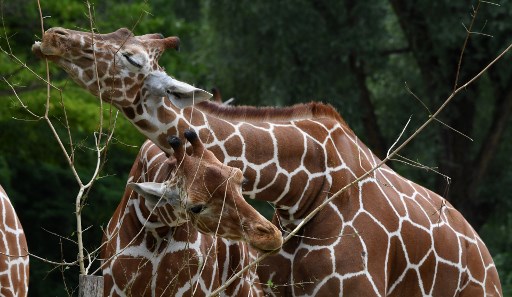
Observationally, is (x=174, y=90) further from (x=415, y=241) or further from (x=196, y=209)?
(x=415, y=241)

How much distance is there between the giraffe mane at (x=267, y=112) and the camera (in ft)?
23.0

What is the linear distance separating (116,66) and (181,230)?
109 cm

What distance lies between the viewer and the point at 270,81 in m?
17.4

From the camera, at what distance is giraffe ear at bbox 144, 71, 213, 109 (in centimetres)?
648

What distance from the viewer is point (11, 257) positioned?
673cm

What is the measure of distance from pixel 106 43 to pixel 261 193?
126 centimetres

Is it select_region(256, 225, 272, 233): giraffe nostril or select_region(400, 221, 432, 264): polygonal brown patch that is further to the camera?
select_region(400, 221, 432, 264): polygonal brown patch

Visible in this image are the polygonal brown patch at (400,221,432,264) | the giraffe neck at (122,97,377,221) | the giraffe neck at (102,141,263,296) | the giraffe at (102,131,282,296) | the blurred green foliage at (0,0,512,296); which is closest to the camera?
the giraffe at (102,131,282,296)

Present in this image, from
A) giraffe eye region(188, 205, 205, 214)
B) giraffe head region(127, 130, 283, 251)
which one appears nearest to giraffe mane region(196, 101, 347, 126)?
giraffe head region(127, 130, 283, 251)

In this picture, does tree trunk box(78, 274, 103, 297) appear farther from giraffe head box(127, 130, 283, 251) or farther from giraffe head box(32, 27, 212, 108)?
giraffe head box(32, 27, 212, 108)

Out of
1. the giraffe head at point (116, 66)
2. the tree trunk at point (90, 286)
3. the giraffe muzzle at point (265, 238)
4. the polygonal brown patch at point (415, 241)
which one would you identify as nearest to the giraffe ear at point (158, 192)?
the giraffe muzzle at point (265, 238)

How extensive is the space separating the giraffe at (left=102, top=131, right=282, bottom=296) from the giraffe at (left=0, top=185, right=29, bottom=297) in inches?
19.5

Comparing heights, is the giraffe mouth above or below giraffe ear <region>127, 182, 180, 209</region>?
above

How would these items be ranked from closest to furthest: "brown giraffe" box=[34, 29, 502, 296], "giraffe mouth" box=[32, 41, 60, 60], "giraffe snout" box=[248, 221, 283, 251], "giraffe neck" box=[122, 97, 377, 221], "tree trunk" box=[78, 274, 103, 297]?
"tree trunk" box=[78, 274, 103, 297], "giraffe snout" box=[248, 221, 283, 251], "giraffe mouth" box=[32, 41, 60, 60], "giraffe neck" box=[122, 97, 377, 221], "brown giraffe" box=[34, 29, 502, 296]
